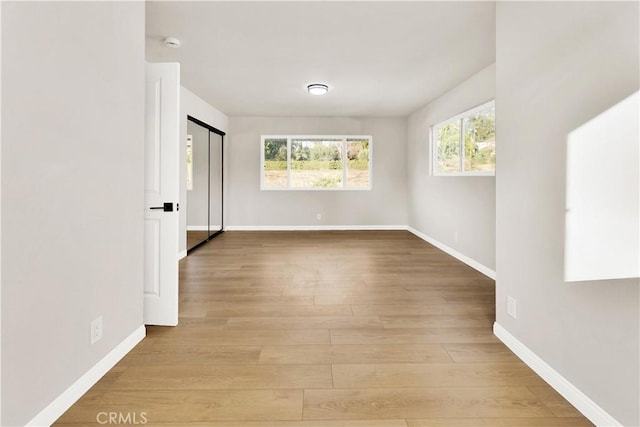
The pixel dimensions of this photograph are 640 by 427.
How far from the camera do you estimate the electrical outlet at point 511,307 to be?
2.27 metres

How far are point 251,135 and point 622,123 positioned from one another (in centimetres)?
682

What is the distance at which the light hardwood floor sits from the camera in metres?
1.64

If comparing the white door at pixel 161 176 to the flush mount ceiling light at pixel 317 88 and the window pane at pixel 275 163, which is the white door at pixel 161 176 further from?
the window pane at pixel 275 163

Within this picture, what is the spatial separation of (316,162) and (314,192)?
2.15 ft

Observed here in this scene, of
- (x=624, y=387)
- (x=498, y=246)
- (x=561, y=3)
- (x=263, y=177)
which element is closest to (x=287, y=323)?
(x=498, y=246)

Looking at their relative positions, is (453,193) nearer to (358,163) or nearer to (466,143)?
(466,143)

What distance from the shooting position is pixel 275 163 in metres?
7.67

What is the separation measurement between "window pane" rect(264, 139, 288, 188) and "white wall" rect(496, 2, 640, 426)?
18.4 ft

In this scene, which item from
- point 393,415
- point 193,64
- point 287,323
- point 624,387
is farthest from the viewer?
point 193,64

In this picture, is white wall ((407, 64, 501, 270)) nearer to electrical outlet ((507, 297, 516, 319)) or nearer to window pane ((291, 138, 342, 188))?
electrical outlet ((507, 297, 516, 319))

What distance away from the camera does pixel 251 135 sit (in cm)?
757

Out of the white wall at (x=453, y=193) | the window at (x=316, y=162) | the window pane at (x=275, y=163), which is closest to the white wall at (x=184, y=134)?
the window pane at (x=275, y=163)

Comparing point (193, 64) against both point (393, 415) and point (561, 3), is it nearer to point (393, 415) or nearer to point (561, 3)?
point (561, 3)

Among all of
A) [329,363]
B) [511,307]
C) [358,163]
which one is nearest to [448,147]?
[358,163]
